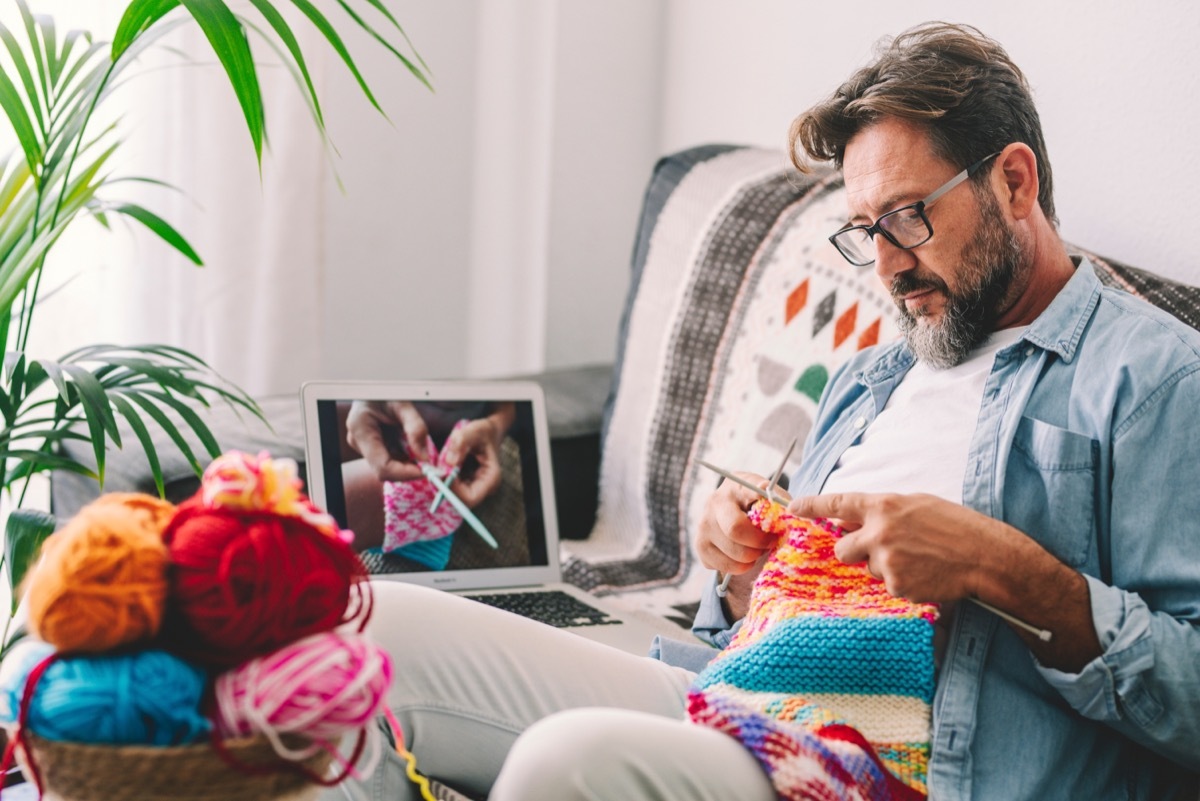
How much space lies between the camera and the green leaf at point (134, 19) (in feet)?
3.79

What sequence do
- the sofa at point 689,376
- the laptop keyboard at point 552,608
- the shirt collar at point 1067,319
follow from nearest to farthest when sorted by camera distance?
the shirt collar at point 1067,319, the laptop keyboard at point 552,608, the sofa at point 689,376

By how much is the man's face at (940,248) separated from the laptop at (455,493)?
54 centimetres

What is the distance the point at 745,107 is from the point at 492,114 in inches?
24.1

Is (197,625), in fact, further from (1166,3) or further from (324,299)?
(324,299)

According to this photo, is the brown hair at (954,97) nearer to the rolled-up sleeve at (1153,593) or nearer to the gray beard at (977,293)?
the gray beard at (977,293)

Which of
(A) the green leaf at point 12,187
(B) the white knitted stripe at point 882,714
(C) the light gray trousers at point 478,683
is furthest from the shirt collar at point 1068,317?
(A) the green leaf at point 12,187

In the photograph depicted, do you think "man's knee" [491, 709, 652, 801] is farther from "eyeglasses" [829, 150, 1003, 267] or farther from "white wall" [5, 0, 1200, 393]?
"white wall" [5, 0, 1200, 393]

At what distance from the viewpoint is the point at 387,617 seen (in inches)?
39.6

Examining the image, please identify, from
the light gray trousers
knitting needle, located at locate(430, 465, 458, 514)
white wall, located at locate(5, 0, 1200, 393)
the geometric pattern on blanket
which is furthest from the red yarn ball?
white wall, located at locate(5, 0, 1200, 393)

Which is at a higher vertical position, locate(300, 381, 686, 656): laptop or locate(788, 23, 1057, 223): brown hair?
locate(788, 23, 1057, 223): brown hair

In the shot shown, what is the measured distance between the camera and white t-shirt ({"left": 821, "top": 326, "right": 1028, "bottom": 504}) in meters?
1.11

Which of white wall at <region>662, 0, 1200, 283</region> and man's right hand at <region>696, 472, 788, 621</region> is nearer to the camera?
man's right hand at <region>696, 472, 788, 621</region>

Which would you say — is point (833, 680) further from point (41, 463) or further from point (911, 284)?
point (41, 463)

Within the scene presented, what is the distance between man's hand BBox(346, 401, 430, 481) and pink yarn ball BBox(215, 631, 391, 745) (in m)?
0.89
